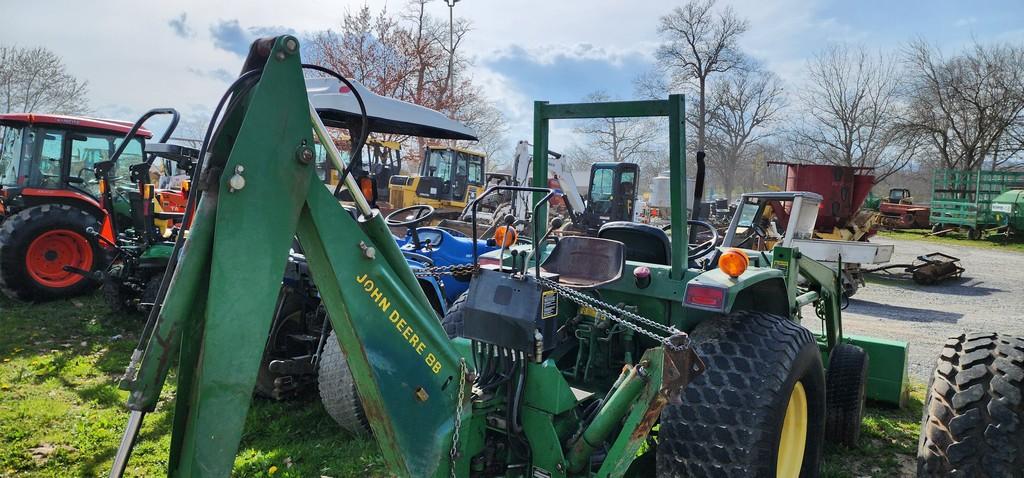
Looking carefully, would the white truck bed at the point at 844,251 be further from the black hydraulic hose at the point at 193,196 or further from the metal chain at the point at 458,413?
the black hydraulic hose at the point at 193,196

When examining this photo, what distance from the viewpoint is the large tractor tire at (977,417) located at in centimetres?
271

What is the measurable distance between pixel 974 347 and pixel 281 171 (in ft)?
10.8

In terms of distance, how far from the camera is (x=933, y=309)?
10070 mm

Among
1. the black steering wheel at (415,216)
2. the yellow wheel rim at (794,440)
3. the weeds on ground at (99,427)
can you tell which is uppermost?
the black steering wheel at (415,216)

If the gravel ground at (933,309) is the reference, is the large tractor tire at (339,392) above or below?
below

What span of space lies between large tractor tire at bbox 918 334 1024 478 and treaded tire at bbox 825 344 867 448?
3.20ft

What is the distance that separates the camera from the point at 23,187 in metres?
8.81

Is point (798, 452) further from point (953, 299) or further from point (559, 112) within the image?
point (953, 299)

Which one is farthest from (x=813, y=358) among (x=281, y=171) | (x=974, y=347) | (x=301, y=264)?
(x=301, y=264)

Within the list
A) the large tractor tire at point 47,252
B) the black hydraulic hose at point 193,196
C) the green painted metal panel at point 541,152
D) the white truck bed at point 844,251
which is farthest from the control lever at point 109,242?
the white truck bed at point 844,251

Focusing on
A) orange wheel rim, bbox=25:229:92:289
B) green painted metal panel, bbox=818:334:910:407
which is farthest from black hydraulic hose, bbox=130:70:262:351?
orange wheel rim, bbox=25:229:92:289

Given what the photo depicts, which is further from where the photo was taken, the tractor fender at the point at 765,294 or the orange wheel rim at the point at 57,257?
the orange wheel rim at the point at 57,257

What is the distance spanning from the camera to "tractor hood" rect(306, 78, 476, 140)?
24.6 ft

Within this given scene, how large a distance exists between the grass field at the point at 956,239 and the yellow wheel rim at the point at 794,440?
2121 cm
